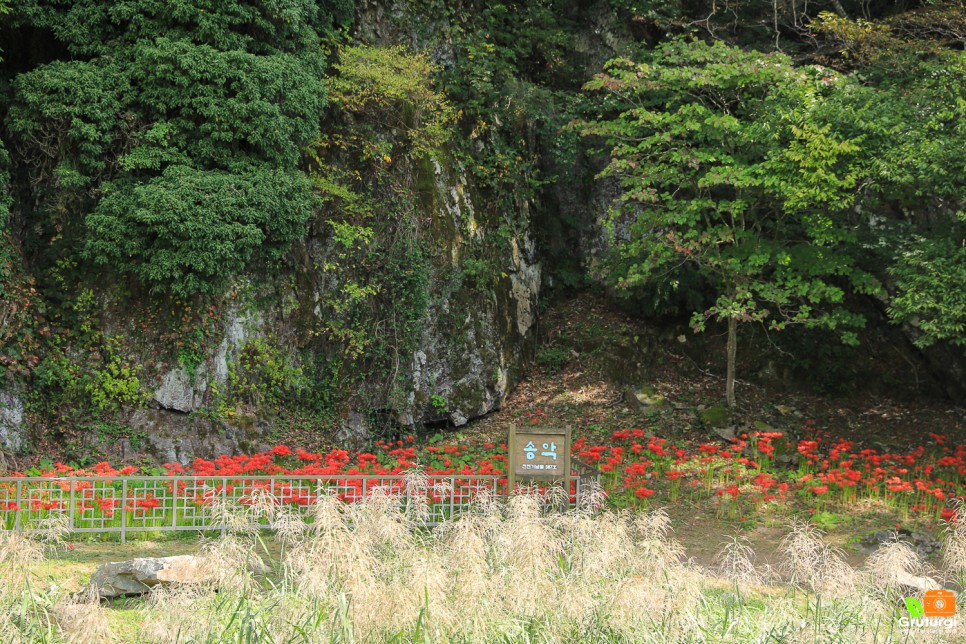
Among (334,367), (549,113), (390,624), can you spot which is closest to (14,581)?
(390,624)

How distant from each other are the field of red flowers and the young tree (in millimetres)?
1716

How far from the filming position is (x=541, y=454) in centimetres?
723

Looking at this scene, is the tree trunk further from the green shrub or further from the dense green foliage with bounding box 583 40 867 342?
the green shrub

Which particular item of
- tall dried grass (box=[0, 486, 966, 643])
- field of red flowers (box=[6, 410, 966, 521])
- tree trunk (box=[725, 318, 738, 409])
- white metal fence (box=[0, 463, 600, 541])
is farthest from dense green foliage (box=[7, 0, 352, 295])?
tree trunk (box=[725, 318, 738, 409])

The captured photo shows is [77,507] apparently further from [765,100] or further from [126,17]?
[765,100]

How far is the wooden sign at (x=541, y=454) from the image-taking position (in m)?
7.18

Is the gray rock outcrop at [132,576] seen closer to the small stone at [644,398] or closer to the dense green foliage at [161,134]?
the dense green foliage at [161,134]

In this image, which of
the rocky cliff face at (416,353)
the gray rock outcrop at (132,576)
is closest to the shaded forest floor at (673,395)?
the rocky cliff face at (416,353)

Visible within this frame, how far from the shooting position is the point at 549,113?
42.7 feet

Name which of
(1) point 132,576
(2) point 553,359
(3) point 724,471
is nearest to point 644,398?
(2) point 553,359

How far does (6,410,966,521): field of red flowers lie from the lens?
782 cm

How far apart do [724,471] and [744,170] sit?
11.8 ft

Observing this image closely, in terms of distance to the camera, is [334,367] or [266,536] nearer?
[266,536]

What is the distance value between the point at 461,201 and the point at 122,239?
4.83m
